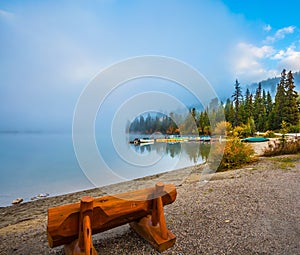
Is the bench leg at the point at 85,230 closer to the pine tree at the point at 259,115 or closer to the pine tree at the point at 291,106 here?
the pine tree at the point at 291,106

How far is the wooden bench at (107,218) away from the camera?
1854mm

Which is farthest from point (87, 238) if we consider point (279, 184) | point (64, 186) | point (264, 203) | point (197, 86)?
point (64, 186)

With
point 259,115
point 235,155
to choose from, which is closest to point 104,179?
point 235,155

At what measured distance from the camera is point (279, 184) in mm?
4758

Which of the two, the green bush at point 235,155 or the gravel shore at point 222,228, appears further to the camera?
the green bush at point 235,155

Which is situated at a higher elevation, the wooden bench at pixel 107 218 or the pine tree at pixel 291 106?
the pine tree at pixel 291 106

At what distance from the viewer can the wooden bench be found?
1.85 m

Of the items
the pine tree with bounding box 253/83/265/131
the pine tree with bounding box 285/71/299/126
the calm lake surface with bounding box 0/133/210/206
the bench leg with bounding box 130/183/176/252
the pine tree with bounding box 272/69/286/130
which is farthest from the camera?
the pine tree with bounding box 253/83/265/131

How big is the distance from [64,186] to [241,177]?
8298 mm

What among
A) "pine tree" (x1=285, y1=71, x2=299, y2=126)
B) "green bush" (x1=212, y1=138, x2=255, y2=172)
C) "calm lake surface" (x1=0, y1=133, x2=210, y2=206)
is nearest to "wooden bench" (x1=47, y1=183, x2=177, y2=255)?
"calm lake surface" (x1=0, y1=133, x2=210, y2=206)

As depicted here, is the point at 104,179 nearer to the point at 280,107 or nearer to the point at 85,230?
the point at 85,230

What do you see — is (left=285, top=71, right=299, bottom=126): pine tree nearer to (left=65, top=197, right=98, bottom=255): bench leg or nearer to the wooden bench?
the wooden bench

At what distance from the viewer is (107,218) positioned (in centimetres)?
208

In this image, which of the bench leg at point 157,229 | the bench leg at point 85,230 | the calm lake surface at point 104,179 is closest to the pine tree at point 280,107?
the calm lake surface at point 104,179
